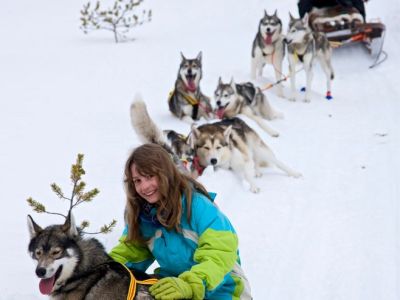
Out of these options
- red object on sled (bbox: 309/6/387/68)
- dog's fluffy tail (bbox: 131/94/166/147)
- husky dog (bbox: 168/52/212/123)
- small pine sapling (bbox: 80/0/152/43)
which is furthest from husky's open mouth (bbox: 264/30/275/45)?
dog's fluffy tail (bbox: 131/94/166/147)

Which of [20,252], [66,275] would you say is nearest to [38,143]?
[20,252]

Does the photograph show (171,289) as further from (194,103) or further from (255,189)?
(194,103)

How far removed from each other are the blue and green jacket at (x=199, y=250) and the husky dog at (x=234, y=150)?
7.25ft

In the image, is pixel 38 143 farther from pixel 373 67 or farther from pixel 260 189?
pixel 373 67

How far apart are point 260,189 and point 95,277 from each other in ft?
8.56

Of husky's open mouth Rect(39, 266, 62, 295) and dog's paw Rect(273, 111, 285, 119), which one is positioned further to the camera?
dog's paw Rect(273, 111, 285, 119)

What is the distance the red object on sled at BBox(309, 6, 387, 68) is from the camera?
795cm

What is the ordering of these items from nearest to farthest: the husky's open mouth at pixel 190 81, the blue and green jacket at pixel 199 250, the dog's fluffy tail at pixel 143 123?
1. the blue and green jacket at pixel 199 250
2. the dog's fluffy tail at pixel 143 123
3. the husky's open mouth at pixel 190 81

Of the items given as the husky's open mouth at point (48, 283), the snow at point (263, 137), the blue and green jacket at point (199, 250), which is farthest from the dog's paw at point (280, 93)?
the husky's open mouth at point (48, 283)

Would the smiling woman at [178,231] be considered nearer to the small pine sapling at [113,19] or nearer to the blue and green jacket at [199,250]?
the blue and green jacket at [199,250]

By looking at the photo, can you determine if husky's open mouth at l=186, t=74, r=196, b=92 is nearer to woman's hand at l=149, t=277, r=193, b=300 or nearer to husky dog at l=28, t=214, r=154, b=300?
husky dog at l=28, t=214, r=154, b=300

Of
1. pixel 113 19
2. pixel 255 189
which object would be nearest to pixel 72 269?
pixel 255 189

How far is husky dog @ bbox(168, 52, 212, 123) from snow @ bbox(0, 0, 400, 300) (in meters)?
0.15

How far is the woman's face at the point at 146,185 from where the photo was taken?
185cm
